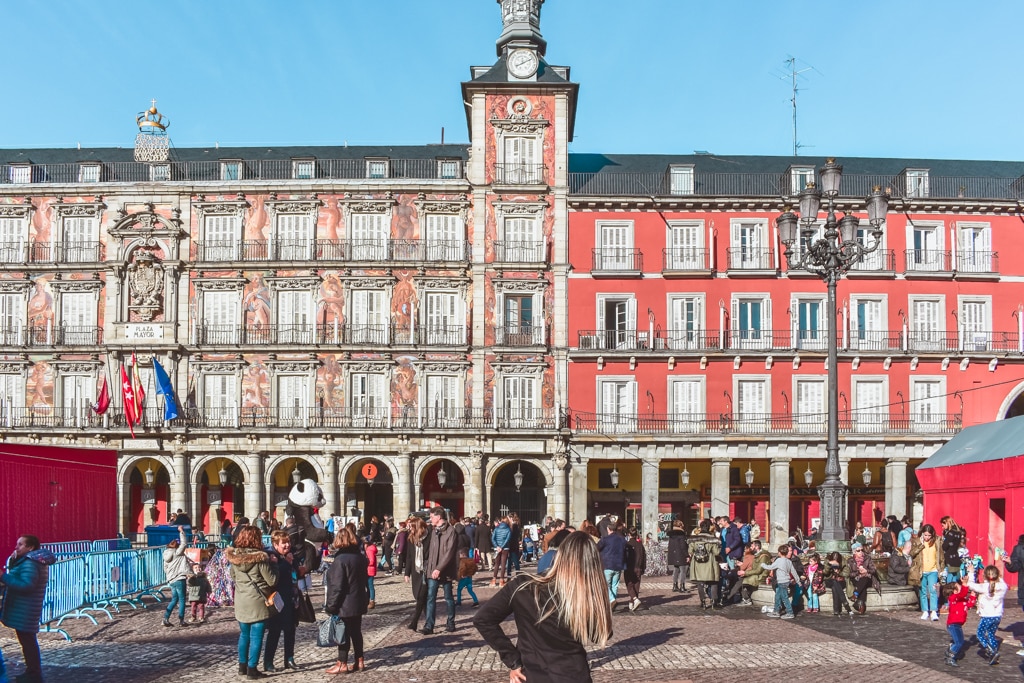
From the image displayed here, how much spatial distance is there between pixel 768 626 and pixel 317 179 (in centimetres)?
3180

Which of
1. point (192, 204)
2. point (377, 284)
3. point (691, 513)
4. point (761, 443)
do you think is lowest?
point (691, 513)

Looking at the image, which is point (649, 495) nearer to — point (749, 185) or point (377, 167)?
point (749, 185)

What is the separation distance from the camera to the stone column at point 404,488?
4419 centimetres

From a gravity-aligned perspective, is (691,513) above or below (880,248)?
below

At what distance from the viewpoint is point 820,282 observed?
45406 millimetres

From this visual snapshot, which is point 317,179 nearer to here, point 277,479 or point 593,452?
point 277,479

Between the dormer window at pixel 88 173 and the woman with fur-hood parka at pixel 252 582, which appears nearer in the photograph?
the woman with fur-hood parka at pixel 252 582

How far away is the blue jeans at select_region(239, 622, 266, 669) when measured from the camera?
13.0 metres

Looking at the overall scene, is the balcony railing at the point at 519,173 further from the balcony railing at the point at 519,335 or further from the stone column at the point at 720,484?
the stone column at the point at 720,484

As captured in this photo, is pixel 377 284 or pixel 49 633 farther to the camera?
pixel 377 284

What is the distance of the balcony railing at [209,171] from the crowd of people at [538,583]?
2272 centimetres

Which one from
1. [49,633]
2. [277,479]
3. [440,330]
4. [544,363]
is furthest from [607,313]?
[49,633]

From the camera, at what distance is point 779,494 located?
1724 inches

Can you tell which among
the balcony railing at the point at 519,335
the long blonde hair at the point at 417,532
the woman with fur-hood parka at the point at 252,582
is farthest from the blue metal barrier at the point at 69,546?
the balcony railing at the point at 519,335
